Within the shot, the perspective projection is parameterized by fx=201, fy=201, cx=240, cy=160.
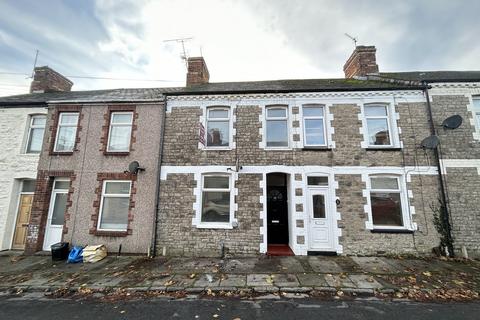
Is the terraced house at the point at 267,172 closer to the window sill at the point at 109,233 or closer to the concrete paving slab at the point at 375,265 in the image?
the window sill at the point at 109,233

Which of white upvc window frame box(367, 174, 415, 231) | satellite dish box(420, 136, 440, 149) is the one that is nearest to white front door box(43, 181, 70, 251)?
white upvc window frame box(367, 174, 415, 231)

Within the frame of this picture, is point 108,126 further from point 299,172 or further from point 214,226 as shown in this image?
point 299,172

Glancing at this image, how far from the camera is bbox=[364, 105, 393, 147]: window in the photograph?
846cm

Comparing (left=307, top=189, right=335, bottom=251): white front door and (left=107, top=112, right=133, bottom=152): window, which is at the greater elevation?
(left=107, top=112, right=133, bottom=152): window

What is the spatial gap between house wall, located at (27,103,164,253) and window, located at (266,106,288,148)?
194 inches

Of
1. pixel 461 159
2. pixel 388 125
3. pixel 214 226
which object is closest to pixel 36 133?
pixel 214 226

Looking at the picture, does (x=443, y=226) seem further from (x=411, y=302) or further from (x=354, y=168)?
(x=411, y=302)

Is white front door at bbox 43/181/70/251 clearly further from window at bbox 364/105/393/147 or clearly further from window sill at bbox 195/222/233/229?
window at bbox 364/105/393/147

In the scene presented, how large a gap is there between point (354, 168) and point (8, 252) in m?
15.1

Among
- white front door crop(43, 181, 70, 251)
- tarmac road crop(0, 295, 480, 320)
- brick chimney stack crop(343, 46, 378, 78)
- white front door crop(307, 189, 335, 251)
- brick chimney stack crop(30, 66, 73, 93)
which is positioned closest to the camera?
tarmac road crop(0, 295, 480, 320)

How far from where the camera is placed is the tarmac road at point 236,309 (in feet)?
14.0

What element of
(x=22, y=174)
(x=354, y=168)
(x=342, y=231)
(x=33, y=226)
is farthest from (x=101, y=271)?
(x=354, y=168)

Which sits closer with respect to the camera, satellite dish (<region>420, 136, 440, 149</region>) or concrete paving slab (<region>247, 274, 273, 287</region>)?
concrete paving slab (<region>247, 274, 273, 287</region>)

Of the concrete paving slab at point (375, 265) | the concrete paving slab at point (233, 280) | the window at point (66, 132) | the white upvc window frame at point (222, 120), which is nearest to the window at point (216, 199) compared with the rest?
the white upvc window frame at point (222, 120)
